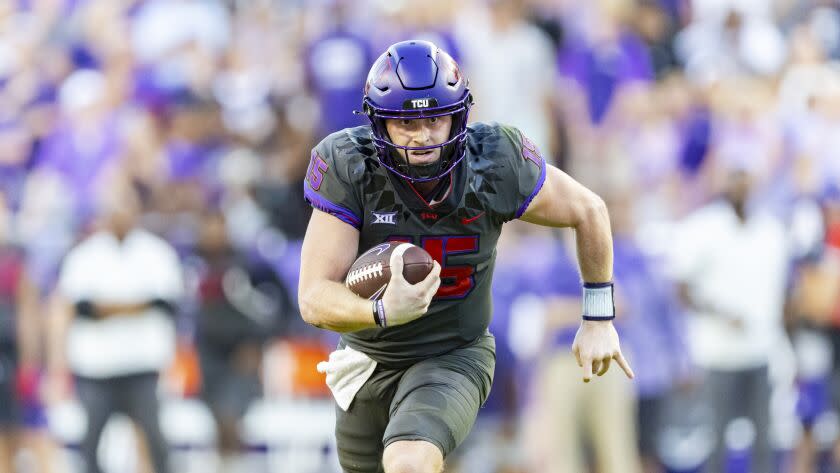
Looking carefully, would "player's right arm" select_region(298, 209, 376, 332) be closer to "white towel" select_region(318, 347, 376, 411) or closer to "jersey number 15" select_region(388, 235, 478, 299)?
"jersey number 15" select_region(388, 235, 478, 299)

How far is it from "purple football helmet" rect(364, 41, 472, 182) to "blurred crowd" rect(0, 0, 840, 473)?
3.63m

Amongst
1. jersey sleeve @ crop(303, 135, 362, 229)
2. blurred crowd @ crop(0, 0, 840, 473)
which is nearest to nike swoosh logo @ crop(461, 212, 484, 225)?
jersey sleeve @ crop(303, 135, 362, 229)

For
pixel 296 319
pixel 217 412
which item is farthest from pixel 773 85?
pixel 217 412

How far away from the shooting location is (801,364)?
9688mm

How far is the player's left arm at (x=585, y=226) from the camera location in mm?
5121

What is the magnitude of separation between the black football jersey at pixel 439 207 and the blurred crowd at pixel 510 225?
10.7ft

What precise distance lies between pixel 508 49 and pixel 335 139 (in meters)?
4.61

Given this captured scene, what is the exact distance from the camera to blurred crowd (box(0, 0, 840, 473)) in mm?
8789

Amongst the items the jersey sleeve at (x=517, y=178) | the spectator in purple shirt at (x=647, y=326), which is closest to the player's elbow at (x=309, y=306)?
the jersey sleeve at (x=517, y=178)

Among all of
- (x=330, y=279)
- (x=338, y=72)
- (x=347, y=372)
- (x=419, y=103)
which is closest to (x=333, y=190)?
(x=330, y=279)

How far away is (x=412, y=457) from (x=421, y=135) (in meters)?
1.09

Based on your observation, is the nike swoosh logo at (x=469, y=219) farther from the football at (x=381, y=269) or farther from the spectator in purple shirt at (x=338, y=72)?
the spectator in purple shirt at (x=338, y=72)

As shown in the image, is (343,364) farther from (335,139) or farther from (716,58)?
(716,58)

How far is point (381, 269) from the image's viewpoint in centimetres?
459
